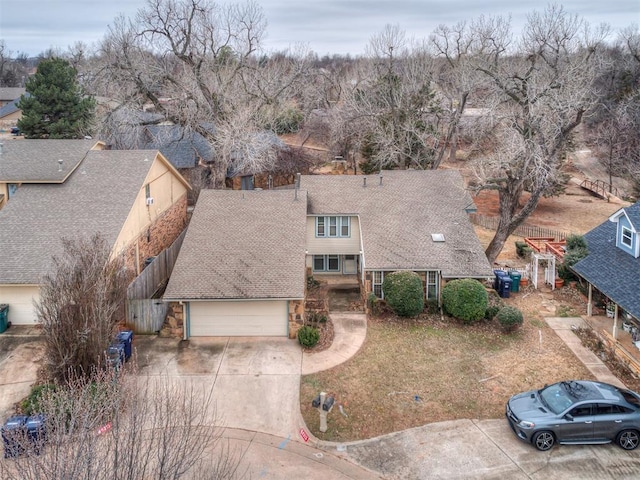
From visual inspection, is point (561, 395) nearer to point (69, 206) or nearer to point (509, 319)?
point (509, 319)

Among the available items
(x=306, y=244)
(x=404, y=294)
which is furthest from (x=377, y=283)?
(x=306, y=244)

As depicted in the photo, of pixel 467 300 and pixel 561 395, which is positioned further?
pixel 467 300

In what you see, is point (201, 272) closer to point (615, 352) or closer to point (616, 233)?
point (615, 352)

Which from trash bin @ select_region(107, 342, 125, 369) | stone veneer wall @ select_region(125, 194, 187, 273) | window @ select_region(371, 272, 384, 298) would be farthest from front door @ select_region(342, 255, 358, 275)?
trash bin @ select_region(107, 342, 125, 369)

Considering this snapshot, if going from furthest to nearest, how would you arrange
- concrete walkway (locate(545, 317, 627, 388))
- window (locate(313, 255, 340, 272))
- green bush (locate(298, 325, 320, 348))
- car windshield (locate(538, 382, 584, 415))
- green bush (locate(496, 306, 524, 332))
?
window (locate(313, 255, 340, 272)) < green bush (locate(496, 306, 524, 332)) < green bush (locate(298, 325, 320, 348)) < concrete walkway (locate(545, 317, 627, 388)) < car windshield (locate(538, 382, 584, 415))

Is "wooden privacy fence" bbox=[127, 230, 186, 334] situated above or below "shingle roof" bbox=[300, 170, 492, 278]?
below

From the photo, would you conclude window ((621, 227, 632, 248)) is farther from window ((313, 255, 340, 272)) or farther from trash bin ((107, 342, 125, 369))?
trash bin ((107, 342, 125, 369))
